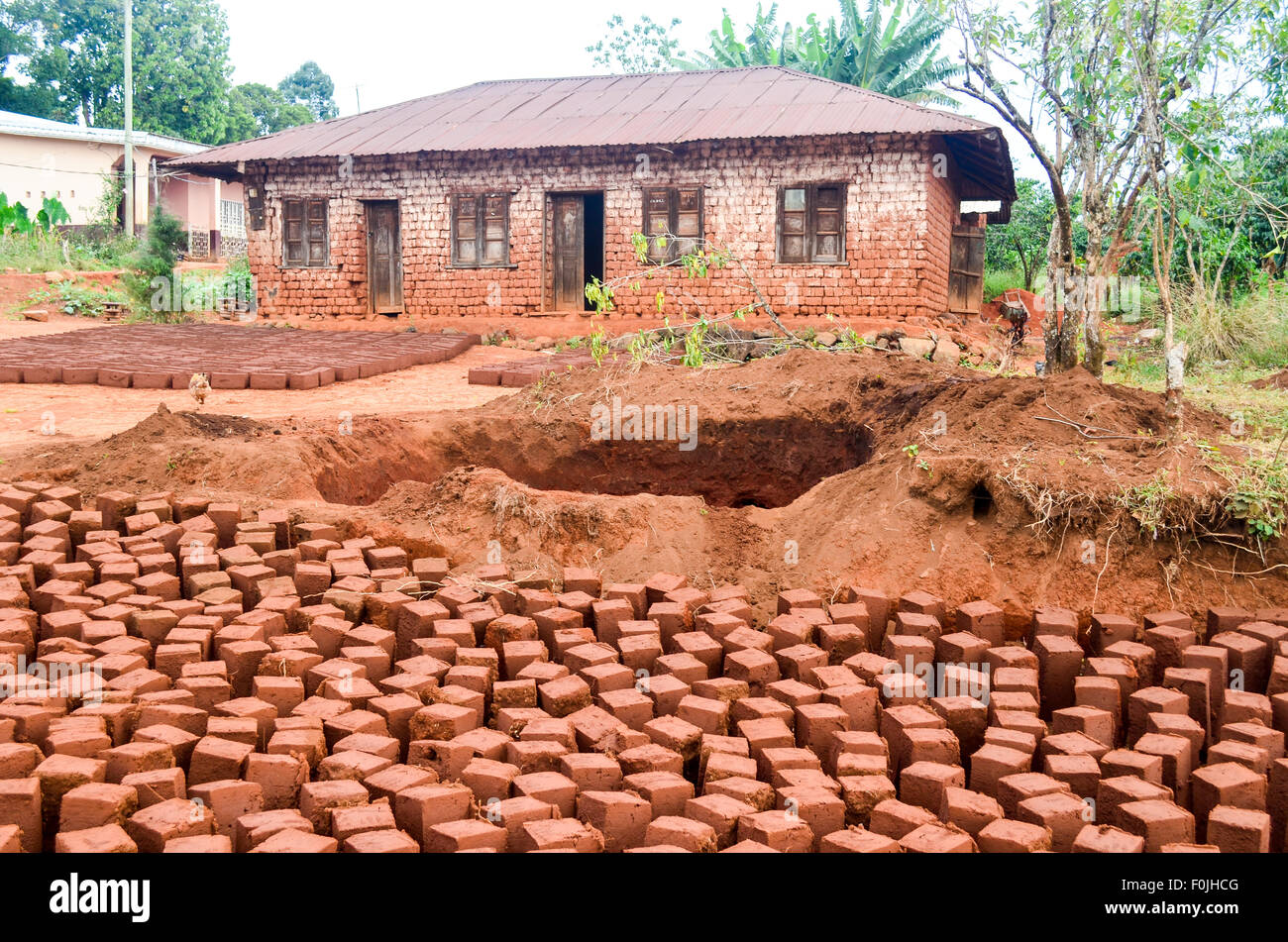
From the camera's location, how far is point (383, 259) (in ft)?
52.0

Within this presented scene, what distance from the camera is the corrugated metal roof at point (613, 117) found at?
44.0 ft

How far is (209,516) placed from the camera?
4.89m

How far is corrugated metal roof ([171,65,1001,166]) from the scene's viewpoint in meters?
13.4

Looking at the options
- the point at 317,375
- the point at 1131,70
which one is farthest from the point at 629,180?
the point at 1131,70

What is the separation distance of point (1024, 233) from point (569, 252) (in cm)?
1423

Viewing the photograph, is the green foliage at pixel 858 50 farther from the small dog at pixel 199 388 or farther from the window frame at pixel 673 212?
the small dog at pixel 199 388

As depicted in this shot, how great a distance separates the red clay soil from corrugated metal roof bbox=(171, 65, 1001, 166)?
720 cm

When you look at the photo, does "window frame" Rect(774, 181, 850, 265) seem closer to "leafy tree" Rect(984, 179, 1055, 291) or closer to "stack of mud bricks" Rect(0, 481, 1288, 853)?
"stack of mud bricks" Rect(0, 481, 1288, 853)

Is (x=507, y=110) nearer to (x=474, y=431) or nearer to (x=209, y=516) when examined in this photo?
(x=474, y=431)

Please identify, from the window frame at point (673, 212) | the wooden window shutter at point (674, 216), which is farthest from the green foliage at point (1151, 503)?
the wooden window shutter at point (674, 216)

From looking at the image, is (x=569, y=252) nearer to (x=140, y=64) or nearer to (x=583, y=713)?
(x=583, y=713)

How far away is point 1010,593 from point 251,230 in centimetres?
1459

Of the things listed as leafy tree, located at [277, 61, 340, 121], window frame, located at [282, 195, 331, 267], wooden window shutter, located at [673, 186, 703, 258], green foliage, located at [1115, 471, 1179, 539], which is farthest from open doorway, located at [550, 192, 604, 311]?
leafy tree, located at [277, 61, 340, 121]

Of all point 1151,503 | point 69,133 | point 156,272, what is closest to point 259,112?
point 69,133
